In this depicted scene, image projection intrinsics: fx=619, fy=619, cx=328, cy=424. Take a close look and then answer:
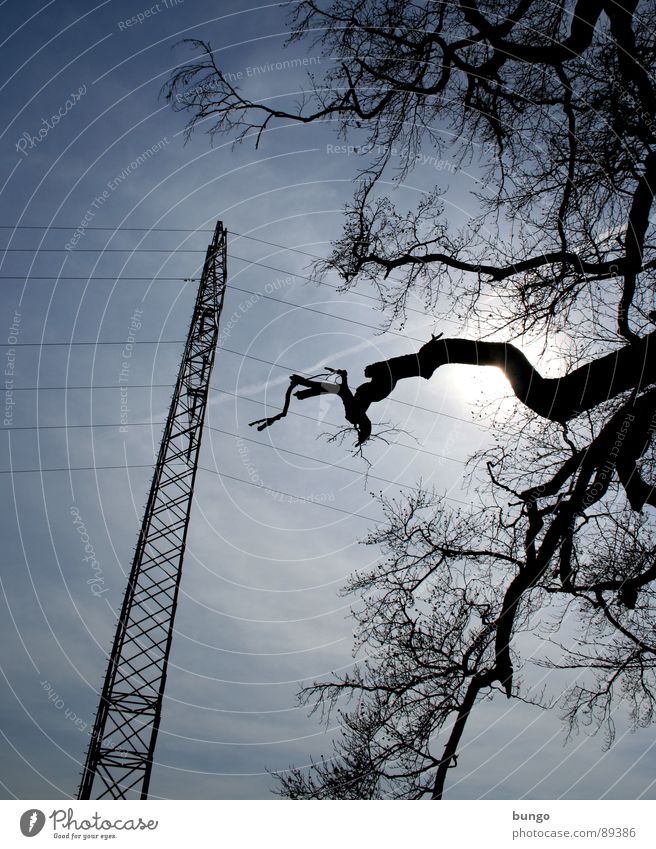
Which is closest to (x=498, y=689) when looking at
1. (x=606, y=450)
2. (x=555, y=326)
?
(x=606, y=450)

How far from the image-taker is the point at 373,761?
31.3 ft

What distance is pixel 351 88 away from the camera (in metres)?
8.95

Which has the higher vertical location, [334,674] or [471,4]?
[471,4]

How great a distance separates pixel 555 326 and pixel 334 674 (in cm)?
687

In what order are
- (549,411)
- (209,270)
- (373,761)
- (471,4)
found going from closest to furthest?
(549,411) → (471,4) → (373,761) → (209,270)

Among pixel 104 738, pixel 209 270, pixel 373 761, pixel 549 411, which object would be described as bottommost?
pixel 373 761

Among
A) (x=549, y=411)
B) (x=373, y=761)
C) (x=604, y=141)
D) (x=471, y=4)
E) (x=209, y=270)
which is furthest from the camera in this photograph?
(x=209, y=270)

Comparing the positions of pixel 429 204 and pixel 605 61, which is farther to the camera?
pixel 429 204

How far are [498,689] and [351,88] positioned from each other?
8.96 m

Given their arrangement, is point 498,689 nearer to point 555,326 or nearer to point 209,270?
point 555,326

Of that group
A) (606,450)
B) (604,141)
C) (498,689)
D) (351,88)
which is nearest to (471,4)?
(351,88)
